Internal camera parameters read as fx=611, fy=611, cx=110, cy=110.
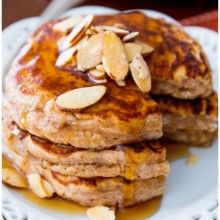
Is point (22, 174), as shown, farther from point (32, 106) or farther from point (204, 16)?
point (204, 16)

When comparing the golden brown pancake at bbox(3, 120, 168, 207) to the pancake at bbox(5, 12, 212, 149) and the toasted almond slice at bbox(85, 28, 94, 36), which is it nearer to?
the pancake at bbox(5, 12, 212, 149)

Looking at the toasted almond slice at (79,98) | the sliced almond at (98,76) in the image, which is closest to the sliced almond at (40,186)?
the toasted almond slice at (79,98)

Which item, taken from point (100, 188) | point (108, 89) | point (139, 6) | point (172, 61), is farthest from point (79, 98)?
point (139, 6)

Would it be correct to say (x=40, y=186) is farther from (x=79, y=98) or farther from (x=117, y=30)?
(x=117, y=30)

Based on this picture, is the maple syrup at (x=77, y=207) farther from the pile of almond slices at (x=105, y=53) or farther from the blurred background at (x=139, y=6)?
the blurred background at (x=139, y=6)

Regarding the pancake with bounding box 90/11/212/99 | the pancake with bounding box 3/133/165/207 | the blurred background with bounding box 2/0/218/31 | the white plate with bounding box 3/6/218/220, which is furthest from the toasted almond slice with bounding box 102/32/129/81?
the blurred background with bounding box 2/0/218/31

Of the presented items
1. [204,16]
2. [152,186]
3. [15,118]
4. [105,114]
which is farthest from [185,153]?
[204,16]
